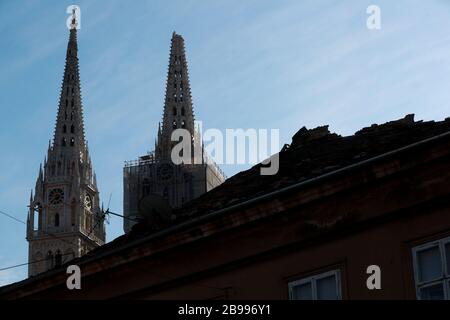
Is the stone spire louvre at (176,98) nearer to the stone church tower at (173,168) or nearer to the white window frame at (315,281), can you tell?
the stone church tower at (173,168)

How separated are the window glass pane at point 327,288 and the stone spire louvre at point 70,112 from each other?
344 feet

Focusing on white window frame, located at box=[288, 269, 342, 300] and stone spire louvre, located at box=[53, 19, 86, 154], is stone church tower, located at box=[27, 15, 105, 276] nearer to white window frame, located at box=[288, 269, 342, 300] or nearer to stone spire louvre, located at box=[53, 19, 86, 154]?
stone spire louvre, located at box=[53, 19, 86, 154]

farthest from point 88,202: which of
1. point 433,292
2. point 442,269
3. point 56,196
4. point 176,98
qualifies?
point 442,269

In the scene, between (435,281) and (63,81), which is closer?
(435,281)

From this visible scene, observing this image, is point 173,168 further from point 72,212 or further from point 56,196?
point 56,196

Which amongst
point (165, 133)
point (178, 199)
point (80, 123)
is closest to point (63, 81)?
point (80, 123)

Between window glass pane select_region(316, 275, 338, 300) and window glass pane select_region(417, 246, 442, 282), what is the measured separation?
3.62ft

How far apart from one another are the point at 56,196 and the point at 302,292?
102 meters

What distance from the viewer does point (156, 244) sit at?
13.3 m

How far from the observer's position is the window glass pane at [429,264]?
10.7 m

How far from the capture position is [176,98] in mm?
116500

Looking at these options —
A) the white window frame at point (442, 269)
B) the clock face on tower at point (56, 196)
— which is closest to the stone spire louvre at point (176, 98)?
the clock face on tower at point (56, 196)
